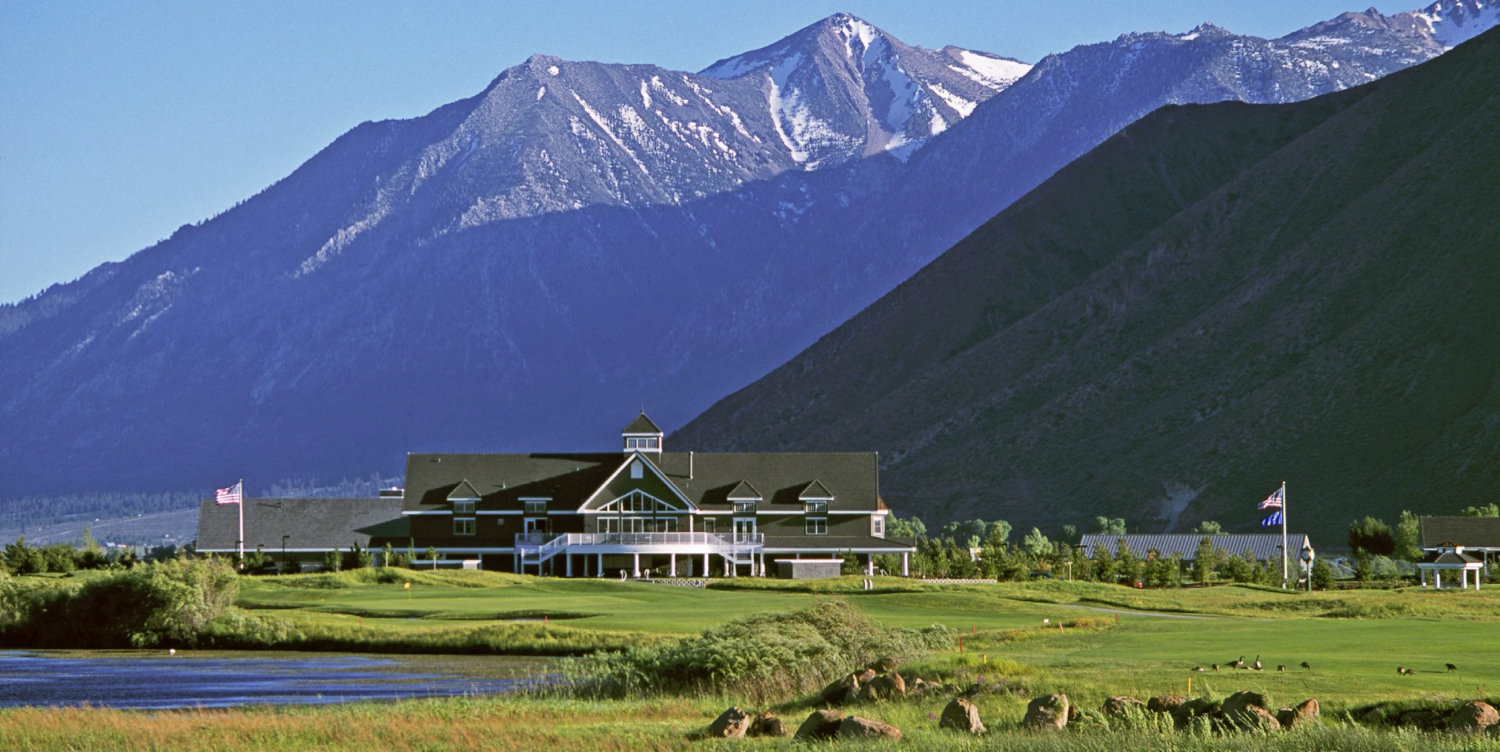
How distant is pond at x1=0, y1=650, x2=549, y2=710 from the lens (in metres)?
45.8

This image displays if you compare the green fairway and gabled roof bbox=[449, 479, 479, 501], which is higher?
gabled roof bbox=[449, 479, 479, 501]

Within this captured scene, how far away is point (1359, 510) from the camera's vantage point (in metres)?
165

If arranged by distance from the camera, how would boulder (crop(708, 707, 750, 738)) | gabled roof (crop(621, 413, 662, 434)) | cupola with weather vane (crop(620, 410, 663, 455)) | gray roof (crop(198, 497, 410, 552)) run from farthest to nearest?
gabled roof (crop(621, 413, 662, 434)), cupola with weather vane (crop(620, 410, 663, 455)), gray roof (crop(198, 497, 410, 552)), boulder (crop(708, 707, 750, 738))

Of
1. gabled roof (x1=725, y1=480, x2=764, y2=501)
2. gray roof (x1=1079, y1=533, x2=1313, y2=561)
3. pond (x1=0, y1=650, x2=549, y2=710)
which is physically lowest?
pond (x1=0, y1=650, x2=549, y2=710)

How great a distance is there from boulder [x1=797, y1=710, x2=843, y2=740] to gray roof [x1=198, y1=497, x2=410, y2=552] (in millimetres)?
79310

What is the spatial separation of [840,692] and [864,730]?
723cm

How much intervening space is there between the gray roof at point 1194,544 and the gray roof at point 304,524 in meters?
52.7

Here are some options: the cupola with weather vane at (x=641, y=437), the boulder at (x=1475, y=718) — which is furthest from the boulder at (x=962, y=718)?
the cupola with weather vane at (x=641, y=437)

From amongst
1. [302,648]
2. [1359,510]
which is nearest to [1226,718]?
[302,648]

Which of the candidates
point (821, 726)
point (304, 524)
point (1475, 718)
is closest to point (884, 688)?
point (821, 726)

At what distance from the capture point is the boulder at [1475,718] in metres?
27.6

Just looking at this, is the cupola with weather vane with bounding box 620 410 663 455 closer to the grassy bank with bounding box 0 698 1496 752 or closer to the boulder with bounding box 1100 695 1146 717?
the grassy bank with bounding box 0 698 1496 752

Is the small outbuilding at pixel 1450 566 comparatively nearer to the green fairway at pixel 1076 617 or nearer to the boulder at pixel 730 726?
the green fairway at pixel 1076 617

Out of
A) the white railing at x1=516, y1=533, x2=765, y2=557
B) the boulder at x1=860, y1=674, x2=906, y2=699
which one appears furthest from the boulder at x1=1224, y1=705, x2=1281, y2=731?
the white railing at x1=516, y1=533, x2=765, y2=557
